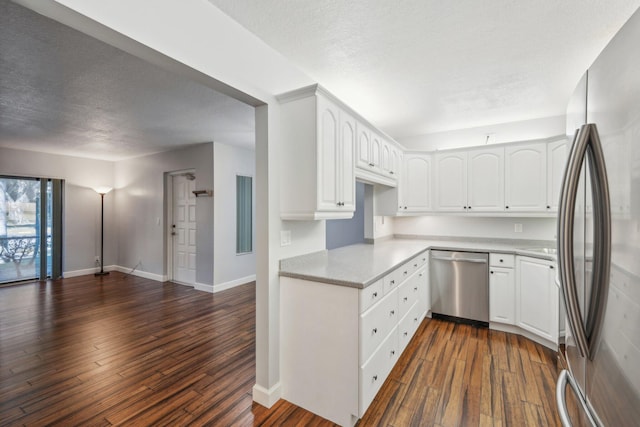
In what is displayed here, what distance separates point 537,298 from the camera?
2.95 metres

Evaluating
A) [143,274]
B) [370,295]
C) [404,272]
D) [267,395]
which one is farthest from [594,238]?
[143,274]

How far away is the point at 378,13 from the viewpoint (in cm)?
174

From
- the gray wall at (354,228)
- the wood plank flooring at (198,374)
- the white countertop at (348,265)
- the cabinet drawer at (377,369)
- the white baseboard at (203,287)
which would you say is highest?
the gray wall at (354,228)

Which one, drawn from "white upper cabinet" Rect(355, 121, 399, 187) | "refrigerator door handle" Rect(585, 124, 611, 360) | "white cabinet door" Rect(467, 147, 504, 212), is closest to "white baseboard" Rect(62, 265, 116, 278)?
"white upper cabinet" Rect(355, 121, 399, 187)

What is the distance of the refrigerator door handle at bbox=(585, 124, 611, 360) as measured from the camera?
0.71 meters

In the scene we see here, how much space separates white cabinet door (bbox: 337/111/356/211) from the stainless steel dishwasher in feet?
5.90

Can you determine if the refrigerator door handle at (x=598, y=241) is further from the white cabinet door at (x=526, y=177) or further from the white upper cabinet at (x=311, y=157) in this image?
the white cabinet door at (x=526, y=177)

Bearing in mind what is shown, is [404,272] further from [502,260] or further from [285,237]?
Result: [502,260]

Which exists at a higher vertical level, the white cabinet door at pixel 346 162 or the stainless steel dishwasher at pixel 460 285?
the white cabinet door at pixel 346 162

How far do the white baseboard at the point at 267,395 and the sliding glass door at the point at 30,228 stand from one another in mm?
5983

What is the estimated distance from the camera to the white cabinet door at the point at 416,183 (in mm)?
4039

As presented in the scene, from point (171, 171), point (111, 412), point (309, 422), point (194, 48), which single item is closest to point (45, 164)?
point (171, 171)

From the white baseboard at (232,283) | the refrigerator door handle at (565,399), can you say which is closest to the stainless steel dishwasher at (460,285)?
the refrigerator door handle at (565,399)

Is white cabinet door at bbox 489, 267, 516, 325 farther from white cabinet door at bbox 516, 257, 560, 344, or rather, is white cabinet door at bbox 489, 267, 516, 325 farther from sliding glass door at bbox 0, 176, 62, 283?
sliding glass door at bbox 0, 176, 62, 283
